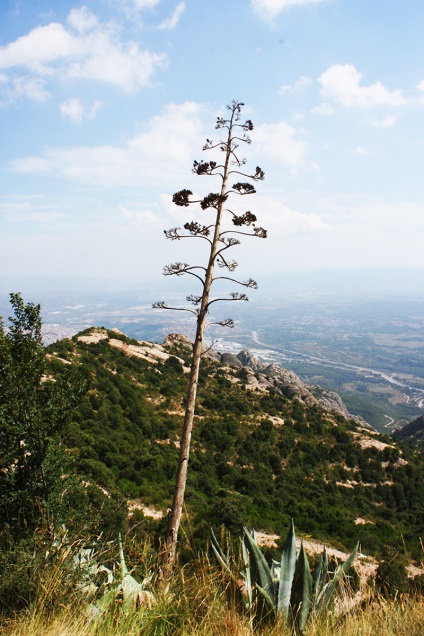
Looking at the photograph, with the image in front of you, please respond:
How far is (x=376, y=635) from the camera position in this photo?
277 centimetres

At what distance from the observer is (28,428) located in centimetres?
843

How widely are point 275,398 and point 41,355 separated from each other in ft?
99.6

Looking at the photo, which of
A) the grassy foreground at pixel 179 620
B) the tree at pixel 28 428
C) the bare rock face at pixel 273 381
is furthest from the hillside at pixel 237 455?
the grassy foreground at pixel 179 620

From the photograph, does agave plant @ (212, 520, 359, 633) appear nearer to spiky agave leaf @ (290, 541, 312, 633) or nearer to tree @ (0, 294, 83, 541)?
spiky agave leaf @ (290, 541, 312, 633)

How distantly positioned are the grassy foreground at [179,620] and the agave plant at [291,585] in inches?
6.4

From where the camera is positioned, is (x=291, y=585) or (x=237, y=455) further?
(x=237, y=455)

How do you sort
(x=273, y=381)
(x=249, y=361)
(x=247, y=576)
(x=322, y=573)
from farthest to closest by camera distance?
(x=249, y=361) < (x=273, y=381) < (x=322, y=573) < (x=247, y=576)

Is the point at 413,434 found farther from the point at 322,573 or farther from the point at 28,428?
the point at 322,573

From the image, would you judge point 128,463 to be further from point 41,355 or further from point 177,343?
point 177,343

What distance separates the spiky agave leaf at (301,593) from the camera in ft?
10.4

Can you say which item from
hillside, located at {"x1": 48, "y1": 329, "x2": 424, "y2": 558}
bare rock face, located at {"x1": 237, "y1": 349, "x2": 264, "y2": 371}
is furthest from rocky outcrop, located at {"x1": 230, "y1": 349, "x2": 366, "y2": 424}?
hillside, located at {"x1": 48, "y1": 329, "x2": 424, "y2": 558}

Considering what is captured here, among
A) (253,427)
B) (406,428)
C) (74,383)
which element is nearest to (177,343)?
(253,427)

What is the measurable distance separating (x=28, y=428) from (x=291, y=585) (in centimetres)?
703

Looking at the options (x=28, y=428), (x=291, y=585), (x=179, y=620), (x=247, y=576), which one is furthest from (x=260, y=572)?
(x=28, y=428)
